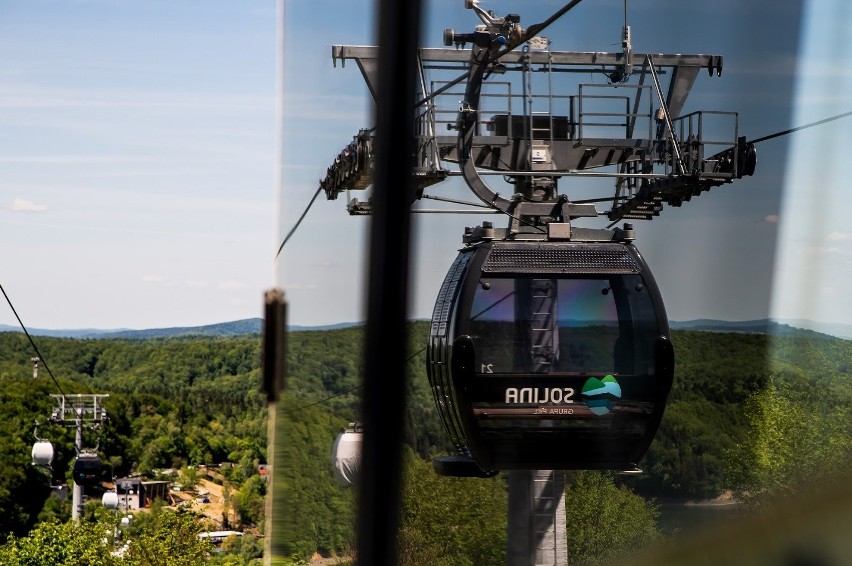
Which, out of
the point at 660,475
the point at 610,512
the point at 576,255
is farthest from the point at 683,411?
the point at 610,512

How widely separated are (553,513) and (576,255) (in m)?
2.63

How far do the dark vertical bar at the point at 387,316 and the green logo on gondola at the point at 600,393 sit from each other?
4.51 metres

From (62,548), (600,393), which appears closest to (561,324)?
(600,393)

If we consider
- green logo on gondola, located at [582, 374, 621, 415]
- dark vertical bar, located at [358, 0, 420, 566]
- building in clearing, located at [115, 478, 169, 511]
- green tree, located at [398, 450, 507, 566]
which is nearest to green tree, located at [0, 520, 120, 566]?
building in clearing, located at [115, 478, 169, 511]

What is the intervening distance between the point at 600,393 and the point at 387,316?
4.63 m

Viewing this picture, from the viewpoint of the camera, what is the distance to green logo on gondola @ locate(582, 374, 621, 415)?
5402 millimetres

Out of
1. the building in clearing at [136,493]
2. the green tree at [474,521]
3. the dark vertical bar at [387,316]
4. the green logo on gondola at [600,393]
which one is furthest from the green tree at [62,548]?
the dark vertical bar at [387,316]

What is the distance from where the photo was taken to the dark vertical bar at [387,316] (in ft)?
3.00

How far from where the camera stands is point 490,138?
525 centimetres

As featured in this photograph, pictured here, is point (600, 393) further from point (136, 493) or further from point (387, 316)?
point (136, 493)

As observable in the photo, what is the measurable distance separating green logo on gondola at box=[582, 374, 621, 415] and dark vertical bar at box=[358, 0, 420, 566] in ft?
14.8

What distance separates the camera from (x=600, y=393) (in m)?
5.46

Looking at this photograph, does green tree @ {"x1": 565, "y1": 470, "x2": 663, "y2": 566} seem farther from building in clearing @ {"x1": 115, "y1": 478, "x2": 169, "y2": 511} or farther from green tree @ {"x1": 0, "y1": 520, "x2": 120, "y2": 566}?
building in clearing @ {"x1": 115, "y1": 478, "x2": 169, "y2": 511}

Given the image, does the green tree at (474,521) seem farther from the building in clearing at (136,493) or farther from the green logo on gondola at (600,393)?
the building in clearing at (136,493)
